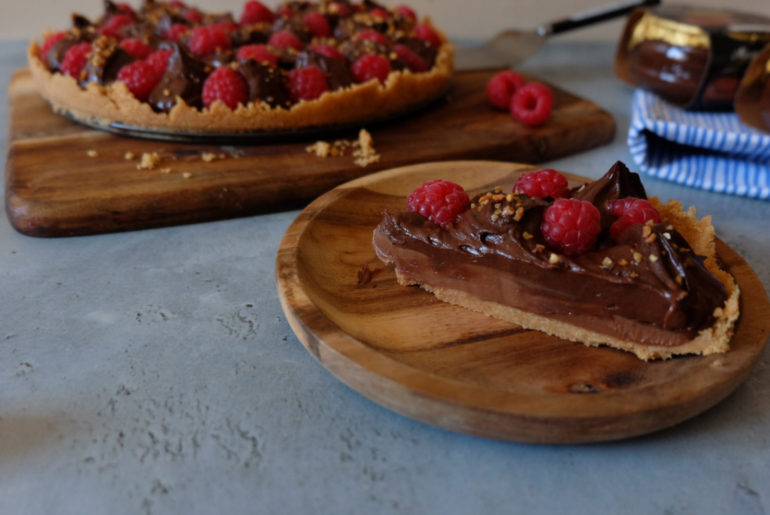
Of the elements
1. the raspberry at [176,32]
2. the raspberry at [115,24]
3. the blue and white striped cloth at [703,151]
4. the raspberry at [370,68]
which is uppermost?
the raspberry at [115,24]

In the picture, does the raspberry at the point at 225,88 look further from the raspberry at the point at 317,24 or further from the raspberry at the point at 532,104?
the raspberry at the point at 532,104

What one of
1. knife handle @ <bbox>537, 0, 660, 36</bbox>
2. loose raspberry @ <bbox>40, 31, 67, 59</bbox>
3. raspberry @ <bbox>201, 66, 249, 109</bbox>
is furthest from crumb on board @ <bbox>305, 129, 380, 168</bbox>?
knife handle @ <bbox>537, 0, 660, 36</bbox>

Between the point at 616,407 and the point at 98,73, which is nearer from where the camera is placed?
the point at 616,407

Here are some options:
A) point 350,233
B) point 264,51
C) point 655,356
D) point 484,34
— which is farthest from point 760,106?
point 484,34

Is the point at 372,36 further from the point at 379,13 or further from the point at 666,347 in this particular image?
the point at 666,347

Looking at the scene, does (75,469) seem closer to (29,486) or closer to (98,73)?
(29,486)

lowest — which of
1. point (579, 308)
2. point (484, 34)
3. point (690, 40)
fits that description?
point (484, 34)

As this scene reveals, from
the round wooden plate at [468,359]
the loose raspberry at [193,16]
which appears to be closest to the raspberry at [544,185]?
the round wooden plate at [468,359]
